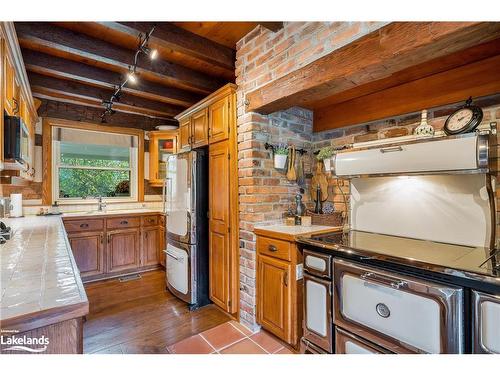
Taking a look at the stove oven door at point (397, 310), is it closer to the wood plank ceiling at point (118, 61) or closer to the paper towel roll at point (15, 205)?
the wood plank ceiling at point (118, 61)

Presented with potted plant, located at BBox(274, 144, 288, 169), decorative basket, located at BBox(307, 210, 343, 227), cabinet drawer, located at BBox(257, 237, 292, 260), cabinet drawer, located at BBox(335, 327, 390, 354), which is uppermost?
potted plant, located at BBox(274, 144, 288, 169)

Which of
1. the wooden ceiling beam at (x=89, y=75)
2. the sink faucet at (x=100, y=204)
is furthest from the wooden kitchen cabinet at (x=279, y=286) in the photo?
the sink faucet at (x=100, y=204)

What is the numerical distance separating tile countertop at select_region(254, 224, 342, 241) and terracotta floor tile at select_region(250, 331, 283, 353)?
2.78ft

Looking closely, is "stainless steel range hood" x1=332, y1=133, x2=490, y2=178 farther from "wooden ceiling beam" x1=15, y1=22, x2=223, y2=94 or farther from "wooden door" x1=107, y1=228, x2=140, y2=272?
"wooden door" x1=107, y1=228, x2=140, y2=272

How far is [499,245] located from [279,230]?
133cm

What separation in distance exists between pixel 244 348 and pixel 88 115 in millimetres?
3828

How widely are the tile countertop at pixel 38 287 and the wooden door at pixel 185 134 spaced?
1771mm

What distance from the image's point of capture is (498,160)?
1.60 m

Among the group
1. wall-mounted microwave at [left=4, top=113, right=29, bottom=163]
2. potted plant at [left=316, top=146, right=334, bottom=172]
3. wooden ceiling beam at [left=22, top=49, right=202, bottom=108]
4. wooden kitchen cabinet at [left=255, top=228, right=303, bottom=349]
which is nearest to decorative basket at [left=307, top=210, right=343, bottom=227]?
potted plant at [left=316, top=146, right=334, bottom=172]

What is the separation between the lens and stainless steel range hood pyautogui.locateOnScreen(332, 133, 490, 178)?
4.54 feet

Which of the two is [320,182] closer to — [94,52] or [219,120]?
[219,120]
